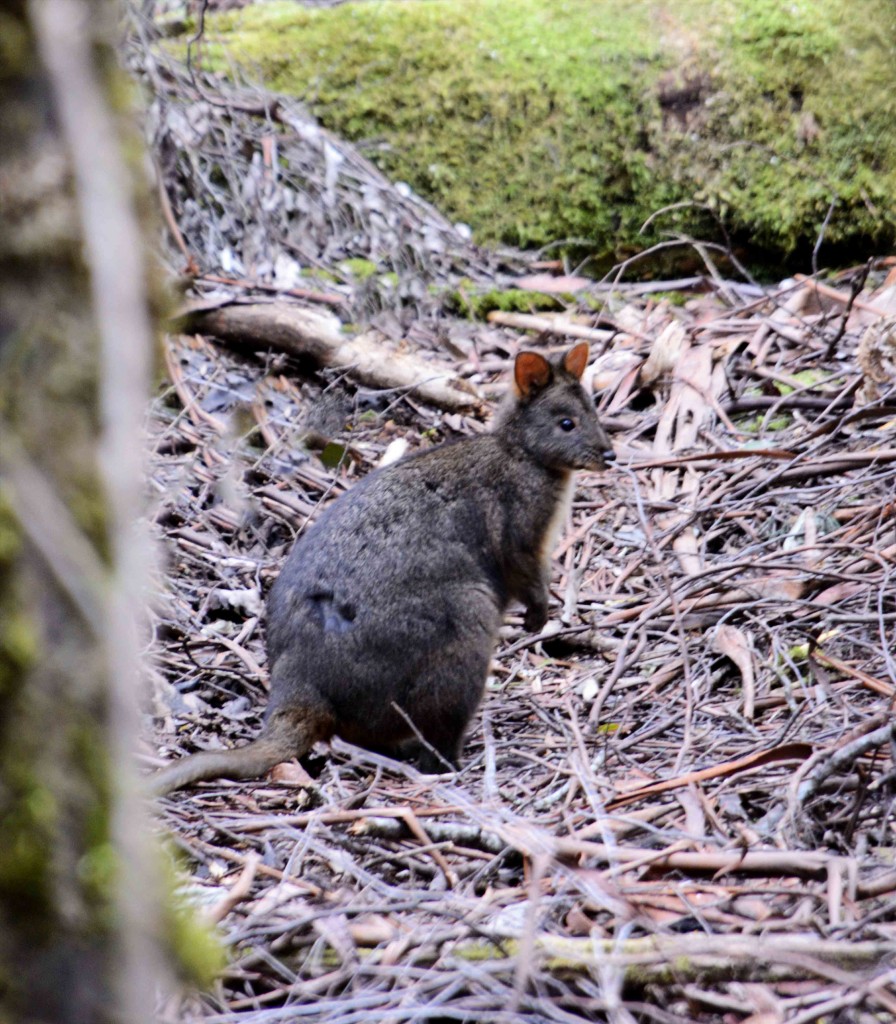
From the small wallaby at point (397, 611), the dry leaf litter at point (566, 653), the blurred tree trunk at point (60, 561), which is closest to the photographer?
the blurred tree trunk at point (60, 561)

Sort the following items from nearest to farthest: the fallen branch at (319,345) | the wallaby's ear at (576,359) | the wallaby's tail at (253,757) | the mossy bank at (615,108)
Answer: the wallaby's tail at (253,757)
the wallaby's ear at (576,359)
the fallen branch at (319,345)
the mossy bank at (615,108)

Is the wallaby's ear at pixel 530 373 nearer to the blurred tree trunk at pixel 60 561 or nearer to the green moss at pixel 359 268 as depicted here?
the green moss at pixel 359 268

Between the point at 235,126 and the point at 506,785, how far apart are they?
18.7 ft

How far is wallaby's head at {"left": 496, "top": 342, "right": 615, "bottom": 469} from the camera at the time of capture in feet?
16.9

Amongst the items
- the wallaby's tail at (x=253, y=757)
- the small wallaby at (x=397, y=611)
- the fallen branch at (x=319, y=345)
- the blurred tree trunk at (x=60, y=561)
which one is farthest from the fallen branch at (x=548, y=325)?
the blurred tree trunk at (x=60, y=561)

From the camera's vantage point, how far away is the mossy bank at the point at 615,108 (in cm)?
798

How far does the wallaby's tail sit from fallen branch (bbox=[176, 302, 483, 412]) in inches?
111

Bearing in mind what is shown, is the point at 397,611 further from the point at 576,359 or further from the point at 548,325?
the point at 548,325

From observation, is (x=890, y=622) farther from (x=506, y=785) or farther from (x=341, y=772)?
(x=341, y=772)

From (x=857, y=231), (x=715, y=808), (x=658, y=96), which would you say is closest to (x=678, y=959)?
(x=715, y=808)

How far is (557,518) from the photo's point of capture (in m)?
5.11

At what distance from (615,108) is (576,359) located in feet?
12.1

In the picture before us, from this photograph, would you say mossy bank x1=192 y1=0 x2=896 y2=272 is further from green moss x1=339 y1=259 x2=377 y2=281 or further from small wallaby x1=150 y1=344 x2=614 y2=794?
small wallaby x1=150 y1=344 x2=614 y2=794

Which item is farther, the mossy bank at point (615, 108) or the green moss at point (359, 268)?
the mossy bank at point (615, 108)
